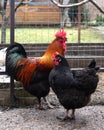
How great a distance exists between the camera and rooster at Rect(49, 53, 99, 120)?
15.7 ft

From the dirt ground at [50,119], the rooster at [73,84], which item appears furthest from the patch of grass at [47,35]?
the rooster at [73,84]

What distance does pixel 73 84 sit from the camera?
15.8 feet

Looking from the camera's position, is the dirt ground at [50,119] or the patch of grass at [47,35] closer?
the dirt ground at [50,119]

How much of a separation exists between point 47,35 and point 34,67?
2010 mm

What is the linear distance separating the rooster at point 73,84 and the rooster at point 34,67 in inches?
14.9

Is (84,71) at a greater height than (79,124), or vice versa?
(84,71)

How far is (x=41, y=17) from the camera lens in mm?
7379

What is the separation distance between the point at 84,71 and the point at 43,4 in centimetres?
367

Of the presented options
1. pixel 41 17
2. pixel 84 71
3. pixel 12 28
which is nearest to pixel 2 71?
pixel 12 28

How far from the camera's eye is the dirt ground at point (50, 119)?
488cm

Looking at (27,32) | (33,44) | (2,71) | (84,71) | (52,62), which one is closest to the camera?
(84,71)

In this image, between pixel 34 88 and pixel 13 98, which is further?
pixel 13 98

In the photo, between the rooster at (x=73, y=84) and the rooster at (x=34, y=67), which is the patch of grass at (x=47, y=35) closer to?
the rooster at (x=34, y=67)

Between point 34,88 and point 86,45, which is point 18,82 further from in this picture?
point 86,45
